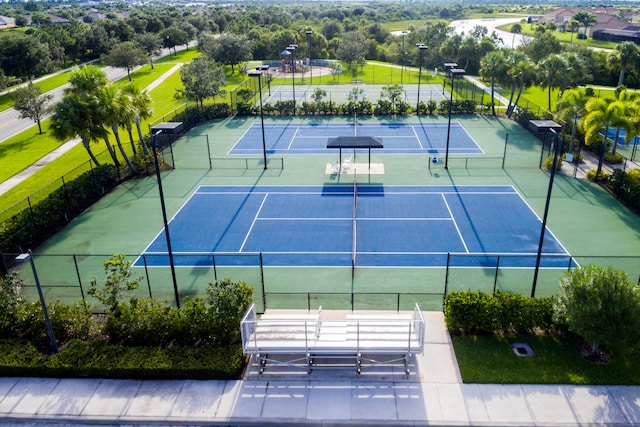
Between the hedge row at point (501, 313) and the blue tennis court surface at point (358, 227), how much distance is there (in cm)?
373

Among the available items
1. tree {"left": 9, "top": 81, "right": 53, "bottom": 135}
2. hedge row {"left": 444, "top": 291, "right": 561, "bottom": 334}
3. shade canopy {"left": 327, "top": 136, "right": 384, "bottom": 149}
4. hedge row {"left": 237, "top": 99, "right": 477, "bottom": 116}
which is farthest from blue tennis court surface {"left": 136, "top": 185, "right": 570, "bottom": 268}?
tree {"left": 9, "top": 81, "right": 53, "bottom": 135}

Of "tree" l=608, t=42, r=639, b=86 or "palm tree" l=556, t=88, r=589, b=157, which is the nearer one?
"palm tree" l=556, t=88, r=589, b=157

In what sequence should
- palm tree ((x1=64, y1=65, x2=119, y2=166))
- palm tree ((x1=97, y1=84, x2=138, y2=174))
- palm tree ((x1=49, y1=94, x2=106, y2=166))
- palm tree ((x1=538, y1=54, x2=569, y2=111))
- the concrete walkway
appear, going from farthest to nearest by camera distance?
palm tree ((x1=538, y1=54, x2=569, y2=111)), palm tree ((x1=64, y1=65, x2=119, y2=166)), palm tree ((x1=97, y1=84, x2=138, y2=174)), palm tree ((x1=49, y1=94, x2=106, y2=166)), the concrete walkway

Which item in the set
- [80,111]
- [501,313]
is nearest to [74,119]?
[80,111]

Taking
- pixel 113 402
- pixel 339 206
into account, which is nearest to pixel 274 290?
pixel 113 402

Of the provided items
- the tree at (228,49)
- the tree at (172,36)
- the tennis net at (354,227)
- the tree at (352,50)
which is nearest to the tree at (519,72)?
the tennis net at (354,227)

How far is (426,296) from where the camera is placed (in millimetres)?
17469

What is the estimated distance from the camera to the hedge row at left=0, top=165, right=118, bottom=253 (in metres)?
20.7

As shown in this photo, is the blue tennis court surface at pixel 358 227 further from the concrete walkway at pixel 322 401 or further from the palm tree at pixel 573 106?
the palm tree at pixel 573 106

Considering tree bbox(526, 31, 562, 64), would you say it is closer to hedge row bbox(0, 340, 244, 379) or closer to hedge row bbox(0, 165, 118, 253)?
hedge row bbox(0, 165, 118, 253)

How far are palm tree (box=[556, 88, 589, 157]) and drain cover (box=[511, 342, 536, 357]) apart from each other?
1963 cm

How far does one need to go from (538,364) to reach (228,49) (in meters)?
59.5

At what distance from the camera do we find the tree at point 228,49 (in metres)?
64.5

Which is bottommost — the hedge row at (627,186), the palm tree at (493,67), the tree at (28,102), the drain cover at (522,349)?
the drain cover at (522,349)
